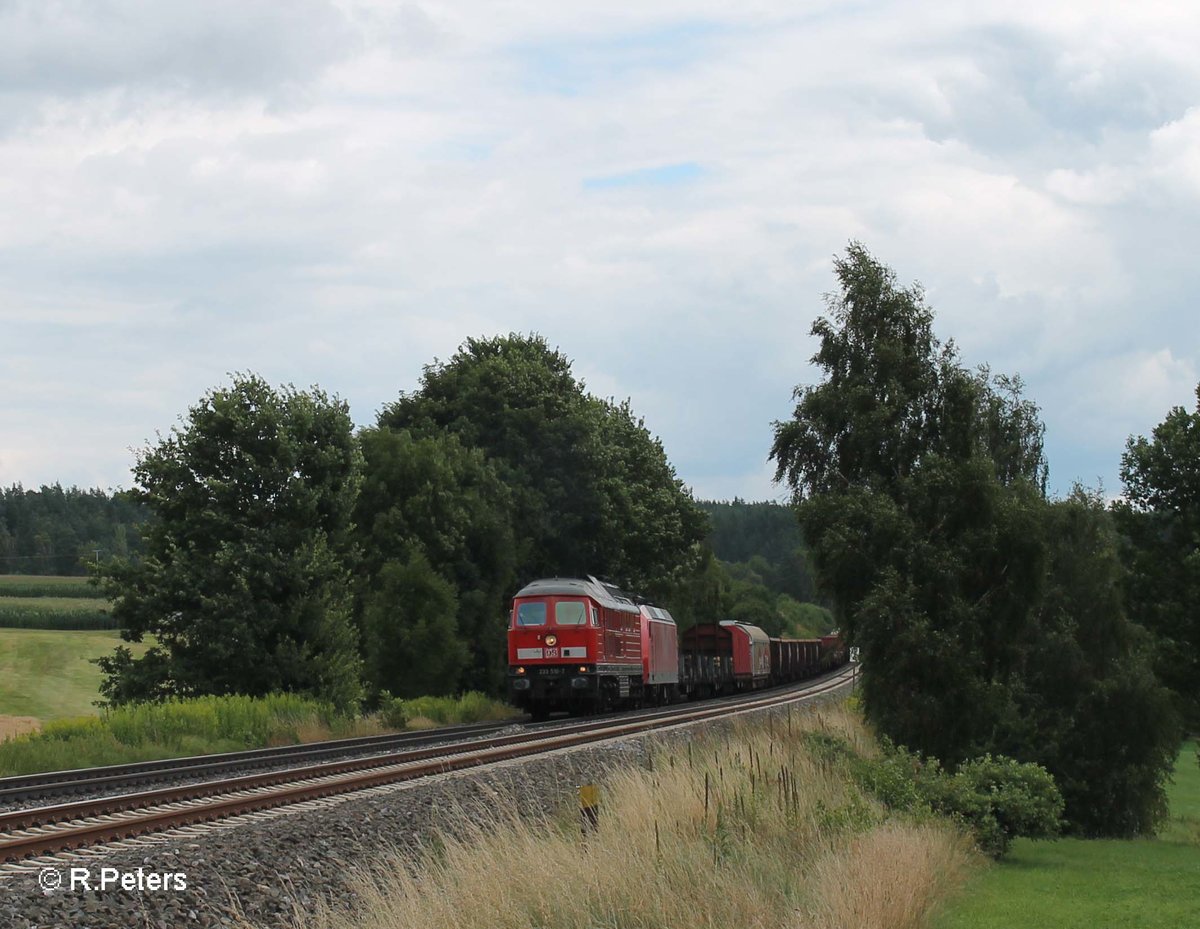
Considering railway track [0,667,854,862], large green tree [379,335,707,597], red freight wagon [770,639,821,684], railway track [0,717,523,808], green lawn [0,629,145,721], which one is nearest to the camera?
railway track [0,667,854,862]

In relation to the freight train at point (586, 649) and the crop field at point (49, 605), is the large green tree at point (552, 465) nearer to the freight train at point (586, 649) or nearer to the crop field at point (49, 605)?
the freight train at point (586, 649)

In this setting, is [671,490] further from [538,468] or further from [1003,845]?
[1003,845]

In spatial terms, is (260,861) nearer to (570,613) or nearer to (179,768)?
(179,768)

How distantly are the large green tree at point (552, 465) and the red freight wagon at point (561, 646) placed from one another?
1690 cm

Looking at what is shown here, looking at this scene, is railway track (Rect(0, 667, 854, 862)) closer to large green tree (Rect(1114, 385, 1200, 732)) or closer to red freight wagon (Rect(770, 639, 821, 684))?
large green tree (Rect(1114, 385, 1200, 732))

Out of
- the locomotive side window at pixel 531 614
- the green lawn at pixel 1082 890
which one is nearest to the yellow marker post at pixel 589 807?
the green lawn at pixel 1082 890

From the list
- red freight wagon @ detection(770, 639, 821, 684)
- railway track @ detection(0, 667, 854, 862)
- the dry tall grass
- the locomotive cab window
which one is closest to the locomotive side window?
the locomotive cab window

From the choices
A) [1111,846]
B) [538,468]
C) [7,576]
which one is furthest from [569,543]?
[7,576]

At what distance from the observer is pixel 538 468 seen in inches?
2301

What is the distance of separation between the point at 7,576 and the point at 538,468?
106m

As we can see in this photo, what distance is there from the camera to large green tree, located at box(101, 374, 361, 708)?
111 feet

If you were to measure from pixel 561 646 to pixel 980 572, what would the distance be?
11.7 meters

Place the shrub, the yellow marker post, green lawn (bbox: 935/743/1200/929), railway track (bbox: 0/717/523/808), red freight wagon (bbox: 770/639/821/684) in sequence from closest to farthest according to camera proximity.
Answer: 1. the yellow marker post
2. green lawn (bbox: 935/743/1200/929)
3. railway track (bbox: 0/717/523/808)
4. the shrub
5. red freight wagon (bbox: 770/639/821/684)

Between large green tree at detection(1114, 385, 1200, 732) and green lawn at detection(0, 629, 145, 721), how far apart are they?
3895 cm
